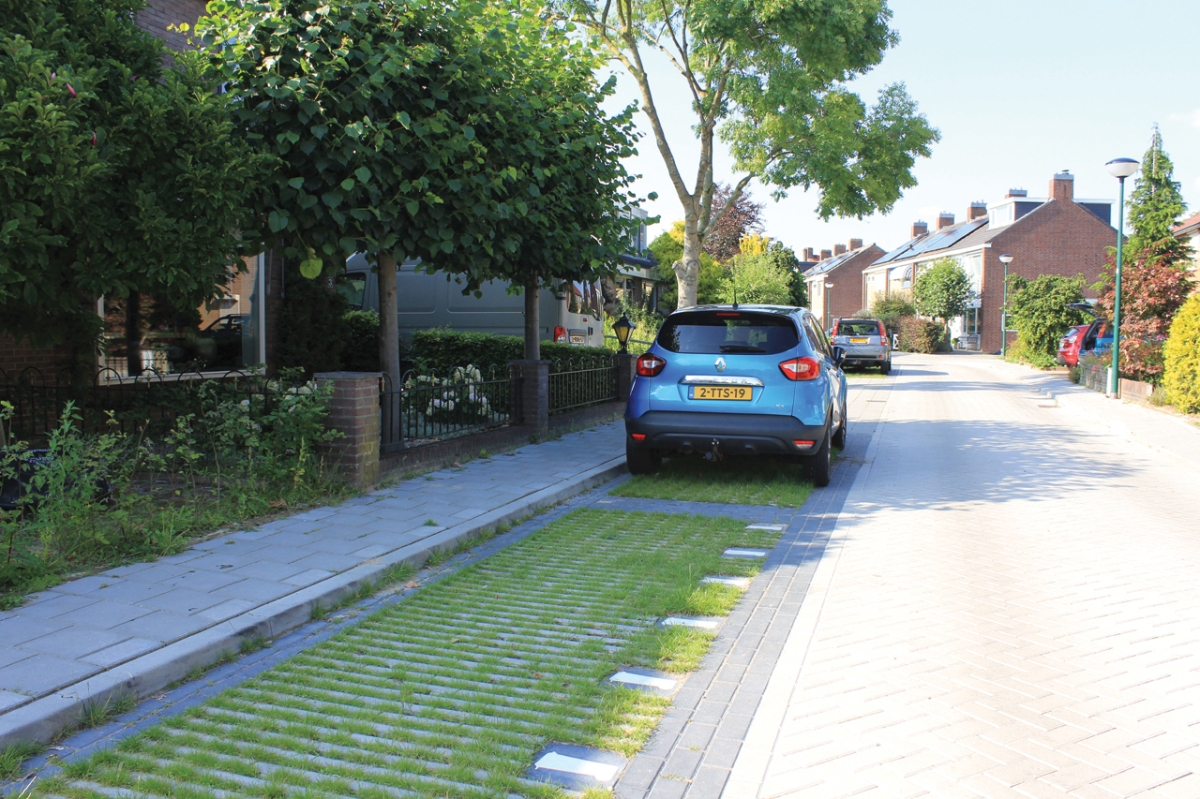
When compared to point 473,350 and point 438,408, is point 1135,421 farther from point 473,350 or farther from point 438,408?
point 438,408

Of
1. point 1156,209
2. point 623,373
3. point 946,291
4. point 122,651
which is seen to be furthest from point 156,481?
point 946,291

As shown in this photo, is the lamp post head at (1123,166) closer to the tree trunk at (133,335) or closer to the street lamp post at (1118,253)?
the street lamp post at (1118,253)

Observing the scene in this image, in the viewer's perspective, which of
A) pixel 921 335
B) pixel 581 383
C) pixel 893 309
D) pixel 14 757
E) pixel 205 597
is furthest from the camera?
pixel 893 309

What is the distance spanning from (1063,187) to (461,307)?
47180 millimetres

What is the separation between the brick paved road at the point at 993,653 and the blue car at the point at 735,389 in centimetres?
94

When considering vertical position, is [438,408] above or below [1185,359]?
below

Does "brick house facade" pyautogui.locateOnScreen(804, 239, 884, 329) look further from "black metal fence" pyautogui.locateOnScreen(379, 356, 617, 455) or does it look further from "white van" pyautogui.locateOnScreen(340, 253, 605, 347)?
"black metal fence" pyautogui.locateOnScreen(379, 356, 617, 455)

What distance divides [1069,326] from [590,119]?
80.0ft

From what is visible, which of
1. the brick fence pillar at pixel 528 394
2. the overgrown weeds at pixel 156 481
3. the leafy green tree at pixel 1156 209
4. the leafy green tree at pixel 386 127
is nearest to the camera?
the overgrown weeds at pixel 156 481

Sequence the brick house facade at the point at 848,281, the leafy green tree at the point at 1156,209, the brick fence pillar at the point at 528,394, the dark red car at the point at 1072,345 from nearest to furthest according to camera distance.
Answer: the brick fence pillar at the point at 528,394, the leafy green tree at the point at 1156,209, the dark red car at the point at 1072,345, the brick house facade at the point at 848,281

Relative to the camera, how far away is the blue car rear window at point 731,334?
8422 mm

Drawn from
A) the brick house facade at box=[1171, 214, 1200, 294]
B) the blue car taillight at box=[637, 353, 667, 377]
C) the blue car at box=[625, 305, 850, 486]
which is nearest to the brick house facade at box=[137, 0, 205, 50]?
the blue car taillight at box=[637, 353, 667, 377]

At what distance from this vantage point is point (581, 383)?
13062 millimetres

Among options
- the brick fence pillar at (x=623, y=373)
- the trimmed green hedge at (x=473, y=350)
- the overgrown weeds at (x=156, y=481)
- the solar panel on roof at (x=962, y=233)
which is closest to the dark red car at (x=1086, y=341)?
the brick fence pillar at (x=623, y=373)
